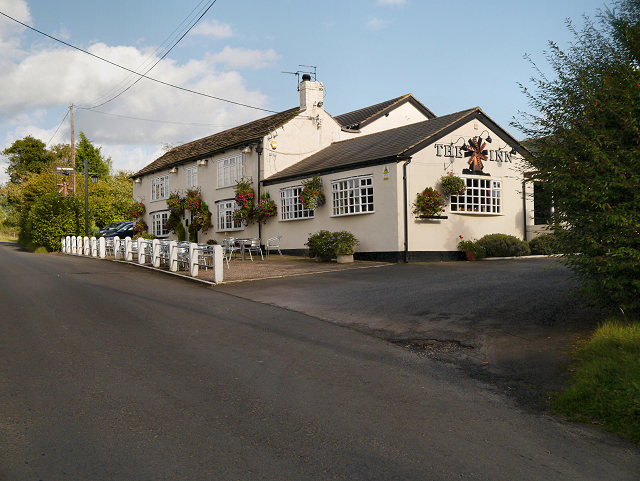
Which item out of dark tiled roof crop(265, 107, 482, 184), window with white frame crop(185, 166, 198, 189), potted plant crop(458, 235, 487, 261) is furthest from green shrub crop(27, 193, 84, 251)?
potted plant crop(458, 235, 487, 261)

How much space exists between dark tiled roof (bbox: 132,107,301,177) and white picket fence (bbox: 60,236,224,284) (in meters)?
7.56

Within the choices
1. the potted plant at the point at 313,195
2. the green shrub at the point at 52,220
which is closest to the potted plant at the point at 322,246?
the potted plant at the point at 313,195

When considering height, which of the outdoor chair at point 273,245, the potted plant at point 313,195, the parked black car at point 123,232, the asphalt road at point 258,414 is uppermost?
the potted plant at point 313,195

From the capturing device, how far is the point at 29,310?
9.52 metres

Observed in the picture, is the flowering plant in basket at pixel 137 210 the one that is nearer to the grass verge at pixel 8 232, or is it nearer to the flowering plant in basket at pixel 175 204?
the flowering plant in basket at pixel 175 204

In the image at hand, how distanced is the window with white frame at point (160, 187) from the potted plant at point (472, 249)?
21.1m

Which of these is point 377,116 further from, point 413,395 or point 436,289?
point 413,395

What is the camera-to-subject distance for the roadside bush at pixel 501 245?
1998 centimetres

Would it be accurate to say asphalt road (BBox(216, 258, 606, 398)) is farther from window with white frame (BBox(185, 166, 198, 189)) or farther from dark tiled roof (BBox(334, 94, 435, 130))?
dark tiled roof (BBox(334, 94, 435, 130))

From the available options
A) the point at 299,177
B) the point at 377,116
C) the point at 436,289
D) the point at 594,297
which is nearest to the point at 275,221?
the point at 299,177

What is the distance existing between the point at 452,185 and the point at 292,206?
7.36 m

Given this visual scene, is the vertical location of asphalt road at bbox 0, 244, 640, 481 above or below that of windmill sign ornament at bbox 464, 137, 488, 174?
below

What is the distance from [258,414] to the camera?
4562 millimetres

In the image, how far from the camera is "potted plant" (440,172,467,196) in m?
19.3
